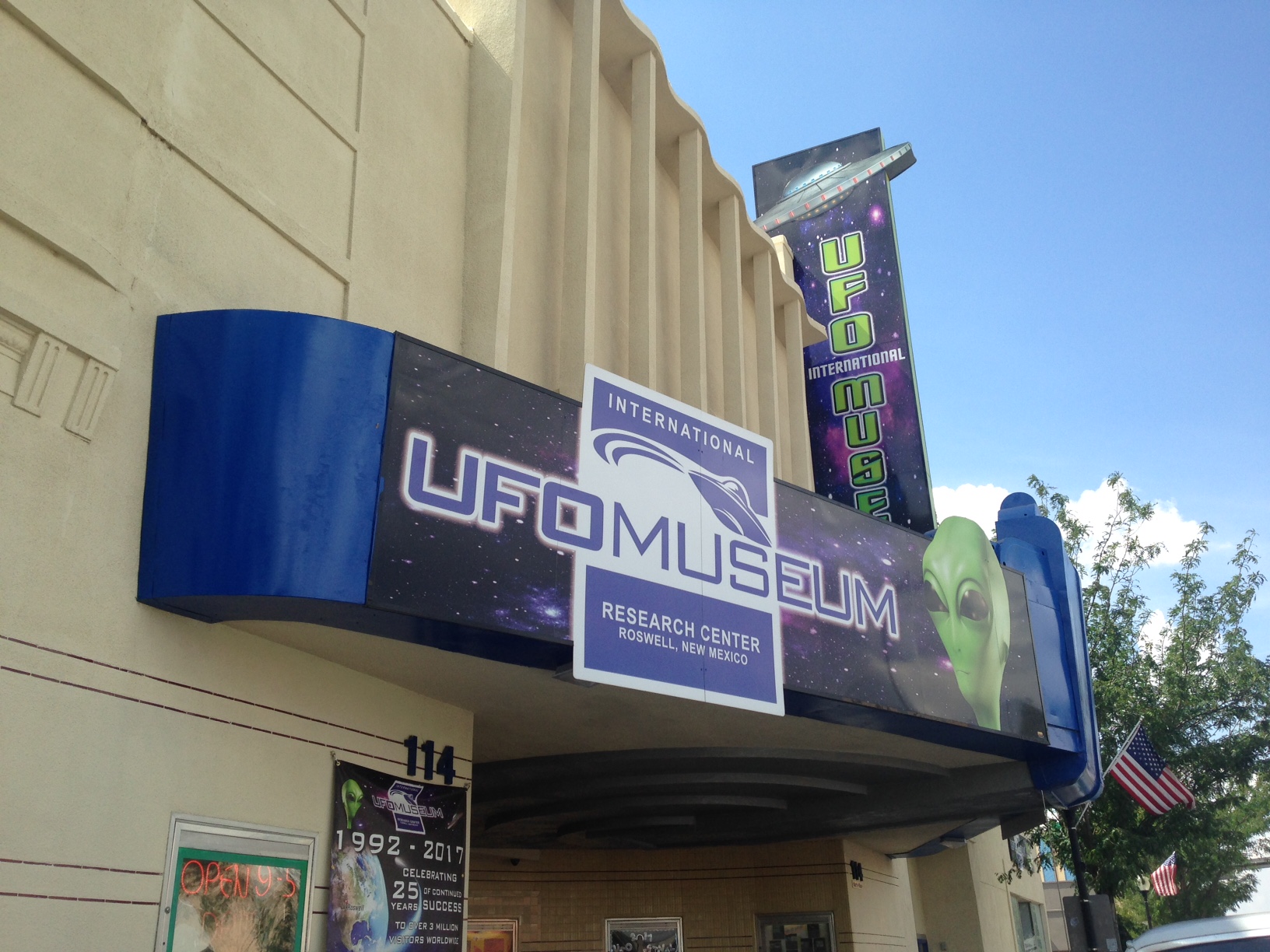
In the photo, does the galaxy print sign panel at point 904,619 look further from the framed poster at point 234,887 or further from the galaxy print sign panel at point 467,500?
the framed poster at point 234,887

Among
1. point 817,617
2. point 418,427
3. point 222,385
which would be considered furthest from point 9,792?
point 817,617

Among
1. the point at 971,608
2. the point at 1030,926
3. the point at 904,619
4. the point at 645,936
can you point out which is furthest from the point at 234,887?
the point at 1030,926

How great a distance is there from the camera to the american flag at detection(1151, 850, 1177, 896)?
2091 centimetres

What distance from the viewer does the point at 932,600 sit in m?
13.8

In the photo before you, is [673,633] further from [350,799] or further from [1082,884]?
[1082,884]

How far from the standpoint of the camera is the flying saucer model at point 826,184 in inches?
877

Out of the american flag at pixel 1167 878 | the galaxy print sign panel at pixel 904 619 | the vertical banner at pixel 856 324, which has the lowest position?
the american flag at pixel 1167 878

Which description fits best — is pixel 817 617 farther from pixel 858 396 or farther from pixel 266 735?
pixel 858 396

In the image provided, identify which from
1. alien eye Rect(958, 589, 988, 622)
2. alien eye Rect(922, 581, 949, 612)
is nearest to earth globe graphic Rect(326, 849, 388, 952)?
alien eye Rect(922, 581, 949, 612)

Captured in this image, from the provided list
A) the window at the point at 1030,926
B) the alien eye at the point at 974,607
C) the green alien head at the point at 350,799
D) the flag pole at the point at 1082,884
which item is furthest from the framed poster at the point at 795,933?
the window at the point at 1030,926

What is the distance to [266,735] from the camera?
9.11 metres

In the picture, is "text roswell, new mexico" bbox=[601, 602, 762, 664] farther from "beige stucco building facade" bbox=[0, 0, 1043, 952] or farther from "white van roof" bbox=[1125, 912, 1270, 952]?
"white van roof" bbox=[1125, 912, 1270, 952]

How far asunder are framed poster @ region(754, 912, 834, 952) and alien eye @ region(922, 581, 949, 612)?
8.26 meters

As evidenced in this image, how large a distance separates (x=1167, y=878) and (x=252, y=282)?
19.8m
